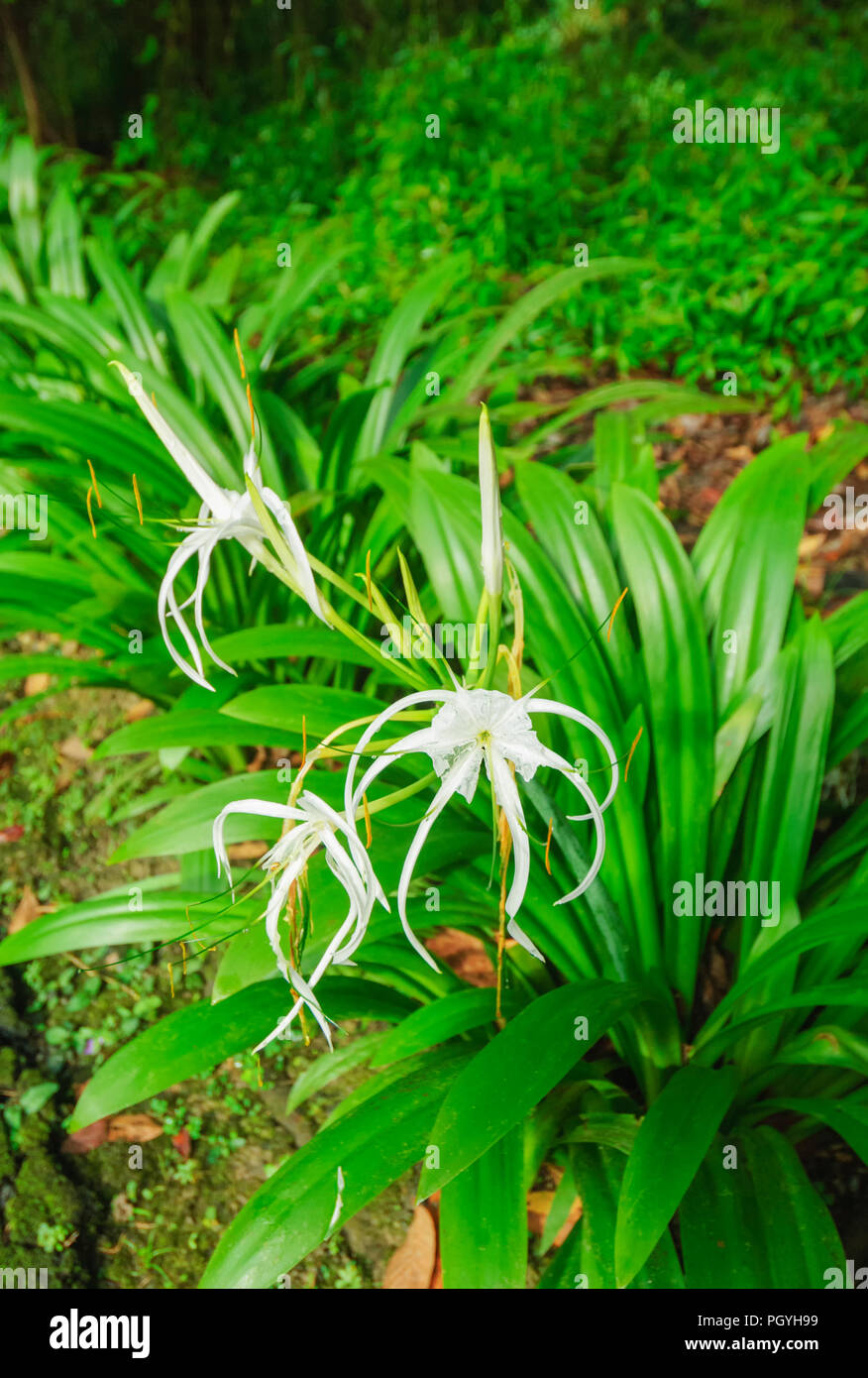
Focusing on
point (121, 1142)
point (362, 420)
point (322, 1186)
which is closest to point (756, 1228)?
point (322, 1186)

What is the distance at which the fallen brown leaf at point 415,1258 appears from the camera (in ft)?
5.03

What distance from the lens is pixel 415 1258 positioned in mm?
1563

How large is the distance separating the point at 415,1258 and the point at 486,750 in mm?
1096

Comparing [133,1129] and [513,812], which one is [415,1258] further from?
[513,812]

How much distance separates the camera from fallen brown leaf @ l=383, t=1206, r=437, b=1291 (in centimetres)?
153

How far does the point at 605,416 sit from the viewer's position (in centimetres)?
221

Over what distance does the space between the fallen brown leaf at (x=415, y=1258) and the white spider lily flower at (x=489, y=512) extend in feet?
3.80

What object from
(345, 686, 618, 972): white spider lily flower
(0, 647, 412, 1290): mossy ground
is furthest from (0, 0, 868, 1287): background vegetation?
(345, 686, 618, 972): white spider lily flower

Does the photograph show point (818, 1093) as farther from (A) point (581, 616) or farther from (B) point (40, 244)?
(B) point (40, 244)

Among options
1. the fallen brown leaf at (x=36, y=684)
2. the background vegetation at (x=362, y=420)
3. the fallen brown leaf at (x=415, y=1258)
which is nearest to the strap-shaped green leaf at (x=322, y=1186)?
the background vegetation at (x=362, y=420)

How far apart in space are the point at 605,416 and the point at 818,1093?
136cm

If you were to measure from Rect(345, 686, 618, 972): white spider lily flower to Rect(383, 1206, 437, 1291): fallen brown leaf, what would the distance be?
0.99m

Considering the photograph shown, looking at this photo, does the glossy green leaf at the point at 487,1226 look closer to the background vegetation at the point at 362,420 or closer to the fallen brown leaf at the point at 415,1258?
the background vegetation at the point at 362,420
